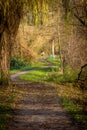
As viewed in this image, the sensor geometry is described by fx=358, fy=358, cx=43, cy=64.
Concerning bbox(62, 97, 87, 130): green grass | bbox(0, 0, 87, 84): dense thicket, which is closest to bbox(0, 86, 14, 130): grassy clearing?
bbox(62, 97, 87, 130): green grass

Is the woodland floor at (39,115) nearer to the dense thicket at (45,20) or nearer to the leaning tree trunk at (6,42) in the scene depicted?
the dense thicket at (45,20)

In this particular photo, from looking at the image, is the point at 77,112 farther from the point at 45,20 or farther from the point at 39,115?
→ the point at 45,20

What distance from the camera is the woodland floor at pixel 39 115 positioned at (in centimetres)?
1100

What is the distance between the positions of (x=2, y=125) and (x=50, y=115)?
7.93 feet

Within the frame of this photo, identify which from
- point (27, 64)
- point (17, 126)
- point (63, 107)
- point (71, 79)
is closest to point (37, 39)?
point (27, 64)

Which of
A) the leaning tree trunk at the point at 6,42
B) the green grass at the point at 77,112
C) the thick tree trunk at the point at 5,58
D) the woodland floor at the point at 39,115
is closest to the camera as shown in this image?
the woodland floor at the point at 39,115

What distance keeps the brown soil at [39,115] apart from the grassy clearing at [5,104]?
0.21 meters

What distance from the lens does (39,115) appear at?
42.0 feet

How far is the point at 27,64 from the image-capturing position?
5684 centimetres

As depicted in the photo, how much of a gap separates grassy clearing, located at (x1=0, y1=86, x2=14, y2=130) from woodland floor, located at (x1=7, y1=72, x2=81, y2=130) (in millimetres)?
203

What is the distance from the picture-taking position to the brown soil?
11000mm

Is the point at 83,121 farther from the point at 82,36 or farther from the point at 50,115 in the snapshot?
the point at 82,36

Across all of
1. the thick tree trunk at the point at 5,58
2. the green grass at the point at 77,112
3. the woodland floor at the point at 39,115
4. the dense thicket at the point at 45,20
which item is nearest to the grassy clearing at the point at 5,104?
the woodland floor at the point at 39,115

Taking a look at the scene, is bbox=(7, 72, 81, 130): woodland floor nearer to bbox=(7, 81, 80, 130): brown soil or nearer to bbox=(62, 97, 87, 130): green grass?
bbox=(7, 81, 80, 130): brown soil
